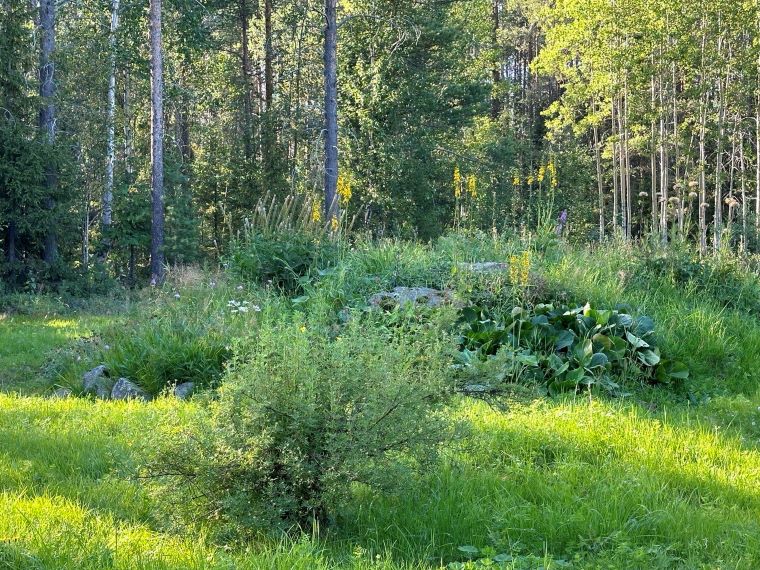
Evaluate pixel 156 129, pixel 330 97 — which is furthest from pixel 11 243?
pixel 330 97

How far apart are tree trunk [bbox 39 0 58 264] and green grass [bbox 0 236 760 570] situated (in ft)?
38.9

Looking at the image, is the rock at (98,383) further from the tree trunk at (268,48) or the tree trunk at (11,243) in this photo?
the tree trunk at (268,48)

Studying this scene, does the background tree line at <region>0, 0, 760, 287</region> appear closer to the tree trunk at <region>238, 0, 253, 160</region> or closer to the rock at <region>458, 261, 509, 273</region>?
the tree trunk at <region>238, 0, 253, 160</region>

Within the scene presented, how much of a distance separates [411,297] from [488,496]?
3624mm

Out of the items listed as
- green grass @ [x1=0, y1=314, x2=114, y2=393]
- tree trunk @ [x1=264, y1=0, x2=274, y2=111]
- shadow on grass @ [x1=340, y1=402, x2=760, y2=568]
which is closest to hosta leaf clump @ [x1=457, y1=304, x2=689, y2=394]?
shadow on grass @ [x1=340, y1=402, x2=760, y2=568]

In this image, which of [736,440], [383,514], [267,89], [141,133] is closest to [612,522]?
[383,514]

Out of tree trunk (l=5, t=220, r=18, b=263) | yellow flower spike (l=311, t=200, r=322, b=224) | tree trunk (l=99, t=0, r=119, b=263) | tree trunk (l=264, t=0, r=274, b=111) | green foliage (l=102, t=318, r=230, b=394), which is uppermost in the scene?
tree trunk (l=264, t=0, r=274, b=111)

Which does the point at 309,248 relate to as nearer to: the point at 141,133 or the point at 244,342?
the point at 244,342

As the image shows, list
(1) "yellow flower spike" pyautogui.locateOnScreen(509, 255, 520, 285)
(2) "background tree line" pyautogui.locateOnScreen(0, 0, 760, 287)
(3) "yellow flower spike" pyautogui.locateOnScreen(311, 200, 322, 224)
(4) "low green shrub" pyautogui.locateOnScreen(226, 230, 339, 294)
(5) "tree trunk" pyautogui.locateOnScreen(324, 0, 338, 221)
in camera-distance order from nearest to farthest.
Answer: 1. (1) "yellow flower spike" pyautogui.locateOnScreen(509, 255, 520, 285)
2. (4) "low green shrub" pyautogui.locateOnScreen(226, 230, 339, 294)
3. (3) "yellow flower spike" pyautogui.locateOnScreen(311, 200, 322, 224)
4. (5) "tree trunk" pyautogui.locateOnScreen(324, 0, 338, 221)
5. (2) "background tree line" pyautogui.locateOnScreen(0, 0, 760, 287)

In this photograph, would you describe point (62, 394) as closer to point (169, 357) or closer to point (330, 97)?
point (169, 357)

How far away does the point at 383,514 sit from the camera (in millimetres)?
3426

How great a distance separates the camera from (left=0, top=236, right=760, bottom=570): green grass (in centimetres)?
298

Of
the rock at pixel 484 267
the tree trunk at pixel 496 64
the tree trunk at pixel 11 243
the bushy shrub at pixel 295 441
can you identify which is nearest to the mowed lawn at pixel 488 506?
the bushy shrub at pixel 295 441

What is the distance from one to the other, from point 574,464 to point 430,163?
2188 centimetres
